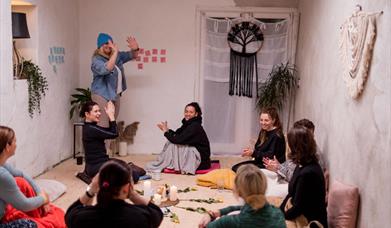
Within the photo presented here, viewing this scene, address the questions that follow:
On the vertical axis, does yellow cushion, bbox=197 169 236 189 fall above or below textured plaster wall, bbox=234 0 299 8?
below

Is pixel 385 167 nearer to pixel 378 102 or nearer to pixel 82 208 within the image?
pixel 378 102

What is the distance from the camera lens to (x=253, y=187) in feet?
7.22

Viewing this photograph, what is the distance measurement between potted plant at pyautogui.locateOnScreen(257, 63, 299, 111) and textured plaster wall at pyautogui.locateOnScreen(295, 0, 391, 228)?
69 cm

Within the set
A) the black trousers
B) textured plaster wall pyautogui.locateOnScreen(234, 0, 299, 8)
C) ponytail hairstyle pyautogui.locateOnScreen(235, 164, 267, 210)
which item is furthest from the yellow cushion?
ponytail hairstyle pyautogui.locateOnScreen(235, 164, 267, 210)

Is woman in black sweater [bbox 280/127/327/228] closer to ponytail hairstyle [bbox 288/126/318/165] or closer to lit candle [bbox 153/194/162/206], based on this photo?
ponytail hairstyle [bbox 288/126/318/165]

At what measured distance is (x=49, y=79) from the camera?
5309 millimetres

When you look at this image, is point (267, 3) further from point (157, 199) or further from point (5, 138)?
point (5, 138)

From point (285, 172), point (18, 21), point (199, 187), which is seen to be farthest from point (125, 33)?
point (285, 172)

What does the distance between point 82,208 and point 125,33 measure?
434cm

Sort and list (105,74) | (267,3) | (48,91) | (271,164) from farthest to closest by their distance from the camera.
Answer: (267,3), (105,74), (48,91), (271,164)

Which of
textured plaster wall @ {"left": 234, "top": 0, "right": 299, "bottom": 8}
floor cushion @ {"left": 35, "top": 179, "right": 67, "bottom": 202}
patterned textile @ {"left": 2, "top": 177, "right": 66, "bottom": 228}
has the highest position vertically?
textured plaster wall @ {"left": 234, "top": 0, "right": 299, "bottom": 8}

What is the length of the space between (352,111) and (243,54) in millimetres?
3075

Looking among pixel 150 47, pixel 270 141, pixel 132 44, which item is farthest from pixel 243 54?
pixel 270 141

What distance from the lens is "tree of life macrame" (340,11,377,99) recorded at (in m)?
2.91
